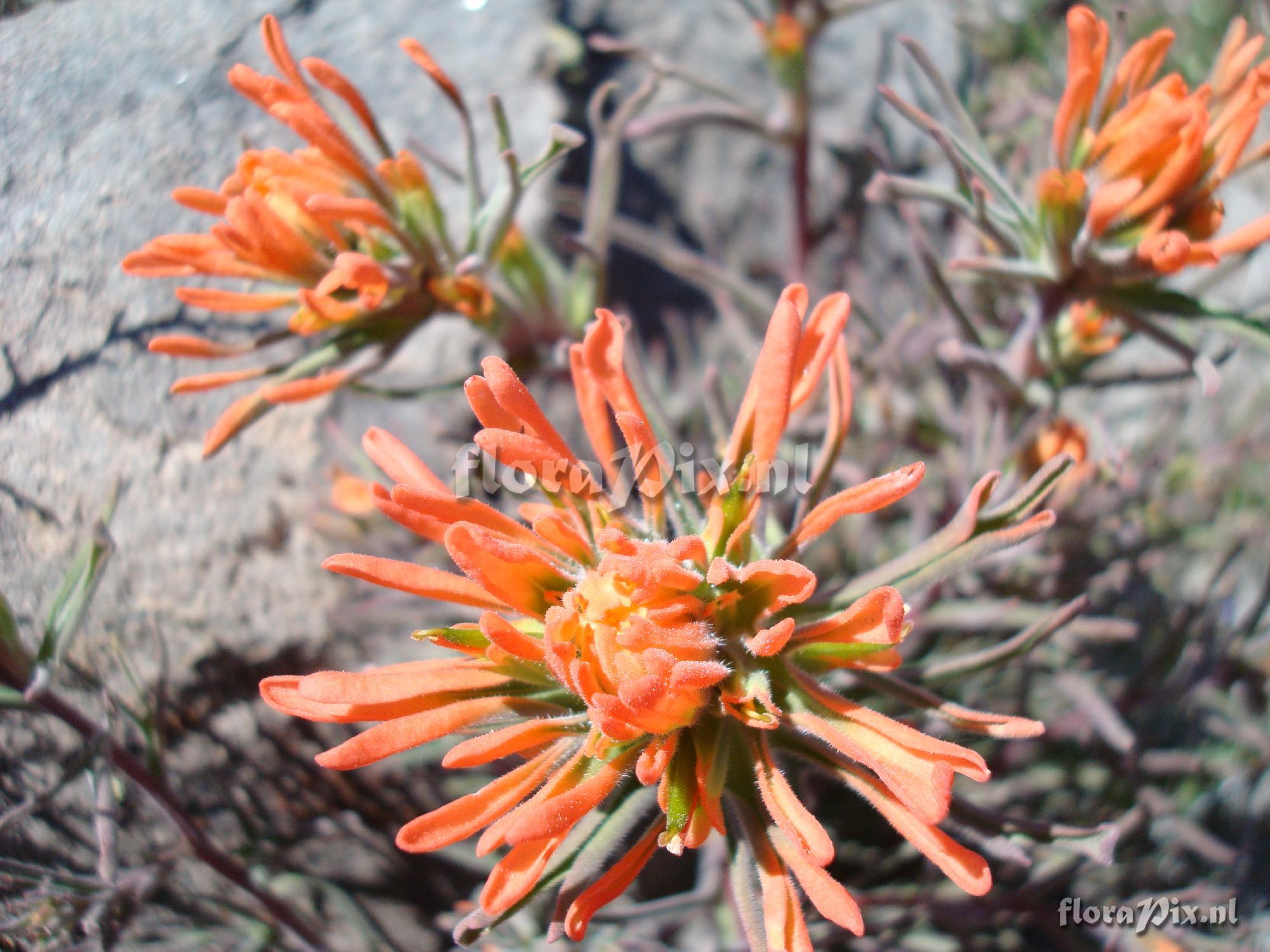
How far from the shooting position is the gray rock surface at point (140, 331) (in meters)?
1.34

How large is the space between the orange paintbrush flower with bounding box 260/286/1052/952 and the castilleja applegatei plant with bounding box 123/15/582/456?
266mm

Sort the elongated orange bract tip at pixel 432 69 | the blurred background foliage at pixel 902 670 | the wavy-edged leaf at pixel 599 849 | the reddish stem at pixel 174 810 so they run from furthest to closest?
the blurred background foliage at pixel 902 670 → the reddish stem at pixel 174 810 → the elongated orange bract tip at pixel 432 69 → the wavy-edged leaf at pixel 599 849

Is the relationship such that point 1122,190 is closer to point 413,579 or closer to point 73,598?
point 413,579

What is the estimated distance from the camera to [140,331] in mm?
1438

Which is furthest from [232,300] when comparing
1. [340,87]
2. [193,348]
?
[340,87]

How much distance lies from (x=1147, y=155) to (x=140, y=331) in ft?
4.83

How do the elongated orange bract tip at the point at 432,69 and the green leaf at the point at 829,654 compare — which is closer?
the green leaf at the point at 829,654

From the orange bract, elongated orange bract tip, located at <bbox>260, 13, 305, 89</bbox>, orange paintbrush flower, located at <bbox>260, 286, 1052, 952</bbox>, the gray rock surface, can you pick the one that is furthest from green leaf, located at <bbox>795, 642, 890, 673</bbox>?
the gray rock surface

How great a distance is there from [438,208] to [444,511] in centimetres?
54

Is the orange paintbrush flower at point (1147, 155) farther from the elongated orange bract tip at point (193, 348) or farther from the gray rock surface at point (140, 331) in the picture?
the gray rock surface at point (140, 331)

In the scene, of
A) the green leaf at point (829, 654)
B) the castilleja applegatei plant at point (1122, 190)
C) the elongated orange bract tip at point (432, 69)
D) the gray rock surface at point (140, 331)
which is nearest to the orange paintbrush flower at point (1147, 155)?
the castilleja applegatei plant at point (1122, 190)

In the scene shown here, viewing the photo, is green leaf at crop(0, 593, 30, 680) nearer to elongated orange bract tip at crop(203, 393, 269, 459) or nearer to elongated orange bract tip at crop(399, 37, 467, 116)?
elongated orange bract tip at crop(203, 393, 269, 459)

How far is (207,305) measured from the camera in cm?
106

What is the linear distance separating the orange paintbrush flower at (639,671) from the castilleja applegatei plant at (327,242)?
0.27 m
